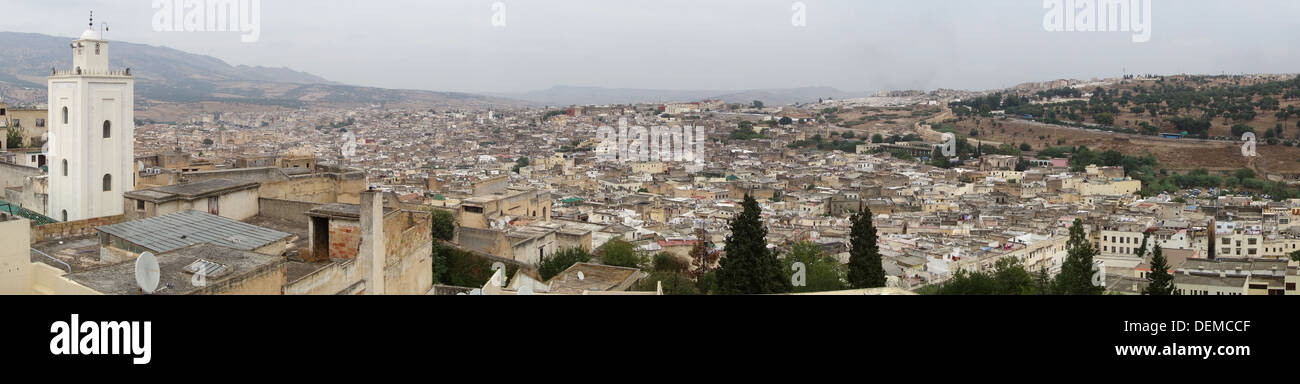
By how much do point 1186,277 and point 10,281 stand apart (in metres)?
14.9

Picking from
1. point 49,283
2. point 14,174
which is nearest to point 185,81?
point 14,174

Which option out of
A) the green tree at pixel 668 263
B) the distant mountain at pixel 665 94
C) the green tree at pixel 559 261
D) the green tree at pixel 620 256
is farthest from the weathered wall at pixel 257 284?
the distant mountain at pixel 665 94

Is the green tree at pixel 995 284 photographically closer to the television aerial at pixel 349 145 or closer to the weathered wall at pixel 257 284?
the weathered wall at pixel 257 284

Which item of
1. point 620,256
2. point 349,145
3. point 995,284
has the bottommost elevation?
point 995,284

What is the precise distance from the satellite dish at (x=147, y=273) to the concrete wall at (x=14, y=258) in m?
0.52

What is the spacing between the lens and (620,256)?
36.4ft

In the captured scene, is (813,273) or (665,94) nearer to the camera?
(813,273)

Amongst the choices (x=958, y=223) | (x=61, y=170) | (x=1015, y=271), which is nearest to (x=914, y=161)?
(x=958, y=223)

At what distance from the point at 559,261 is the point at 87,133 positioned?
4.67 meters

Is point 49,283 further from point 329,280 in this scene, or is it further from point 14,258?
point 329,280

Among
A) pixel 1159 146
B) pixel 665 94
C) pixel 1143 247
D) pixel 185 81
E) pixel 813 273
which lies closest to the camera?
pixel 813 273

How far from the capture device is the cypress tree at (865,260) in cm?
977

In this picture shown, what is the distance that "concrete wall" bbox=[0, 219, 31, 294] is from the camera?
3375mm

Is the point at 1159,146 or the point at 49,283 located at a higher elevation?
the point at 1159,146
